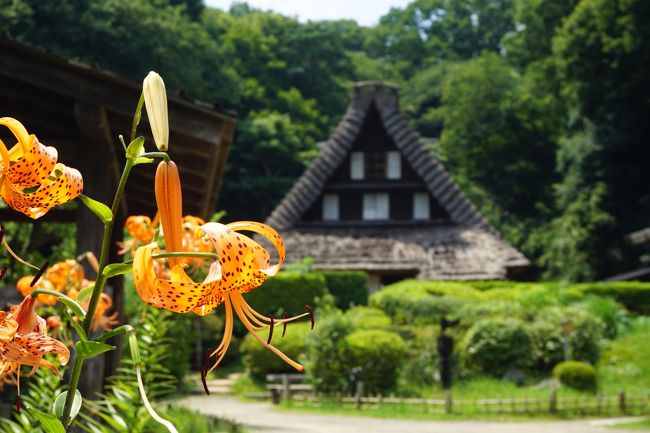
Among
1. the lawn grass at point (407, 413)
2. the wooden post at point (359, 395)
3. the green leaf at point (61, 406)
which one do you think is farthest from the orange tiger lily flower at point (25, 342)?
the wooden post at point (359, 395)

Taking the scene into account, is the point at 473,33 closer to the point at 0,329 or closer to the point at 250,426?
the point at 250,426

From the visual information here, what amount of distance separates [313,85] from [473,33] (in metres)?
16.2

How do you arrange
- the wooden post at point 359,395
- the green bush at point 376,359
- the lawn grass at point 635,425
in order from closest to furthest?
the lawn grass at point 635,425 → the wooden post at point 359,395 → the green bush at point 376,359

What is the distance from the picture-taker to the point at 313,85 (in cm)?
4294

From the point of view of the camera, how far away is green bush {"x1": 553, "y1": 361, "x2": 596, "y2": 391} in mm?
14250

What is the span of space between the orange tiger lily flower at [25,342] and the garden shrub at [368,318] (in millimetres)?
13631

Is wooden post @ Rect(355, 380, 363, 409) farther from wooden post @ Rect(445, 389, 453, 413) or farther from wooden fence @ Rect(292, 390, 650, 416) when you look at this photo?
wooden post @ Rect(445, 389, 453, 413)

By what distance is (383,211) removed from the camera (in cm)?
2773

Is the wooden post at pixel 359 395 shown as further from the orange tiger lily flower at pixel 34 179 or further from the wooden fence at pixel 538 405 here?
the orange tiger lily flower at pixel 34 179

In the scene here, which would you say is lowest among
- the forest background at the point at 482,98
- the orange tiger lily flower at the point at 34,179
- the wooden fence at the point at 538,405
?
the wooden fence at the point at 538,405

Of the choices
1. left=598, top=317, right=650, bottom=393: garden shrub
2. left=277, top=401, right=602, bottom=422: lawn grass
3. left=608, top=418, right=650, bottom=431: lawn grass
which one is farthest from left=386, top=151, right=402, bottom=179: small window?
left=608, top=418, right=650, bottom=431: lawn grass

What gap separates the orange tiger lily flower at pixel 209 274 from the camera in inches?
49.7

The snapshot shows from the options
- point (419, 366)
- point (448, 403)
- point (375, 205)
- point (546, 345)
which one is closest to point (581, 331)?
point (546, 345)

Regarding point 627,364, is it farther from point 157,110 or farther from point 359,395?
point 157,110
